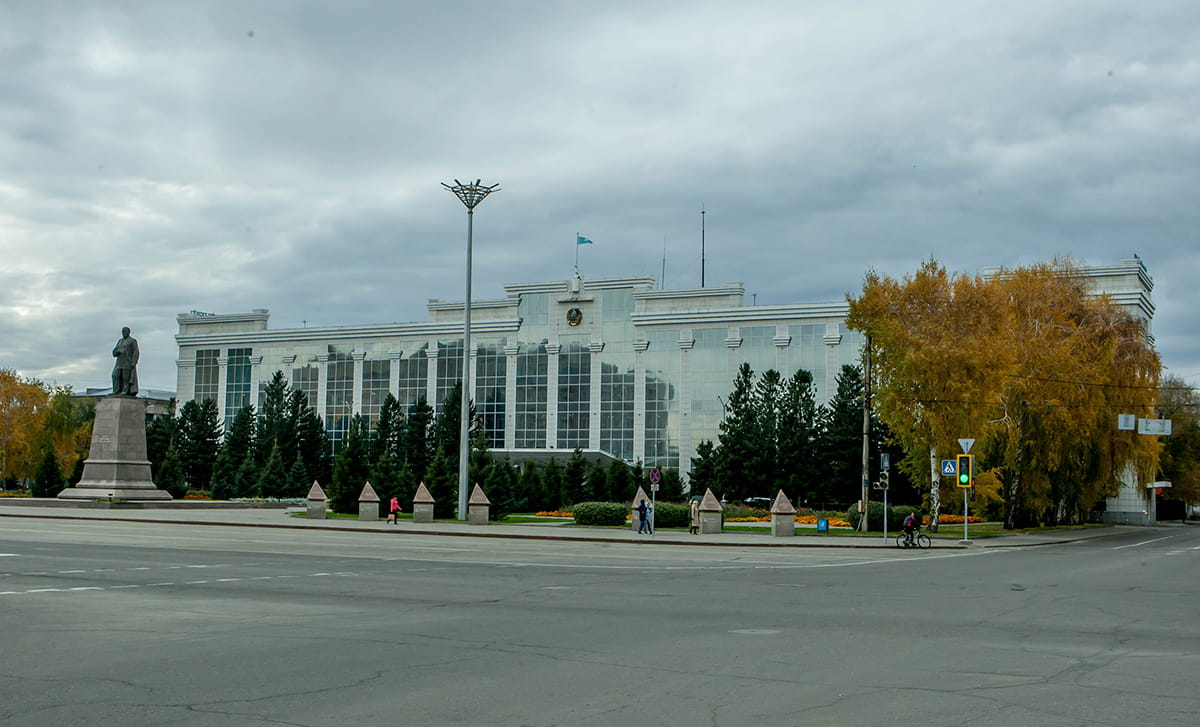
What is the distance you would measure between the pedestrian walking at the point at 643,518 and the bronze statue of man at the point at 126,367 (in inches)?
1232

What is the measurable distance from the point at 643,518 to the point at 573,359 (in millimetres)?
55749

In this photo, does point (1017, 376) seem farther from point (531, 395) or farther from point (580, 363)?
point (531, 395)

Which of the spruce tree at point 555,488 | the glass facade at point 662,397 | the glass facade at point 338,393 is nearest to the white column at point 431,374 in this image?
the glass facade at point 338,393

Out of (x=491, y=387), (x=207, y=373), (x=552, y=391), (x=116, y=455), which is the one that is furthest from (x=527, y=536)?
(x=207, y=373)

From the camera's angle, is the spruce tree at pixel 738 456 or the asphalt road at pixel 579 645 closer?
the asphalt road at pixel 579 645

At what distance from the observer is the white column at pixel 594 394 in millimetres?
93062

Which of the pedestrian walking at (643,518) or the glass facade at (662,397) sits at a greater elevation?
the glass facade at (662,397)

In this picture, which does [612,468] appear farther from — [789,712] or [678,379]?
[789,712]

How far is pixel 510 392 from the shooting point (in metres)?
96.8

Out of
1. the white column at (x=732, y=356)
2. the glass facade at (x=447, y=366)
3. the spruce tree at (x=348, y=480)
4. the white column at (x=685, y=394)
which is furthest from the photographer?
the glass facade at (x=447, y=366)

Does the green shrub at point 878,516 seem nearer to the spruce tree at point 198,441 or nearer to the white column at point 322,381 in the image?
the spruce tree at point 198,441

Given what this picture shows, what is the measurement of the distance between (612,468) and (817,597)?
5140 cm

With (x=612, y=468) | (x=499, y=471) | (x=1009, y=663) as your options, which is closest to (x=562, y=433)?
(x=612, y=468)

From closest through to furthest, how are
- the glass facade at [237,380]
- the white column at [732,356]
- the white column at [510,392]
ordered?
the white column at [732,356], the white column at [510,392], the glass facade at [237,380]
